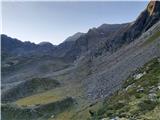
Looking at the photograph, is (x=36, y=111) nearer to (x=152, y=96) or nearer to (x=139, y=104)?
(x=152, y=96)

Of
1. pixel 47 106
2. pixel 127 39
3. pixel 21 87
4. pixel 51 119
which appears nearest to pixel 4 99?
pixel 21 87

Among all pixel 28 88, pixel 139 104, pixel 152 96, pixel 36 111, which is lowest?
pixel 36 111

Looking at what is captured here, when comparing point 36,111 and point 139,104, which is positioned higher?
point 139,104

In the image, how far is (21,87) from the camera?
134 m

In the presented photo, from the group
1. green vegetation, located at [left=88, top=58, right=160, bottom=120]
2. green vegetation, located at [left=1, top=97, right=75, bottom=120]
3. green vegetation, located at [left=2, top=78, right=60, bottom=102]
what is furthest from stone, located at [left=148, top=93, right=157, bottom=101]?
green vegetation, located at [left=2, top=78, right=60, bottom=102]

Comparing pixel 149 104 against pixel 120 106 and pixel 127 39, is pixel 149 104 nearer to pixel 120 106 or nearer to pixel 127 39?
pixel 120 106

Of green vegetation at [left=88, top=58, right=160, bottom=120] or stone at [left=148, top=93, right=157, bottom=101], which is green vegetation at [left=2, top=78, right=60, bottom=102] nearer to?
green vegetation at [left=88, top=58, right=160, bottom=120]

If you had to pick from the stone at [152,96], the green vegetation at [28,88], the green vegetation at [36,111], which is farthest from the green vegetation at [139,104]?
the green vegetation at [28,88]

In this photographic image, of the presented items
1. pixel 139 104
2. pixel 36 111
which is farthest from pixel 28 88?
pixel 139 104

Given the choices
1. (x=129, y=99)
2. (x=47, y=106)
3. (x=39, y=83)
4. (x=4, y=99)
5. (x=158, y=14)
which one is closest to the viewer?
(x=129, y=99)

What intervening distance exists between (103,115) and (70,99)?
175 ft

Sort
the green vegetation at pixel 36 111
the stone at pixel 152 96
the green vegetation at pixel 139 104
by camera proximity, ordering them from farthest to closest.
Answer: the green vegetation at pixel 36 111 < the stone at pixel 152 96 < the green vegetation at pixel 139 104

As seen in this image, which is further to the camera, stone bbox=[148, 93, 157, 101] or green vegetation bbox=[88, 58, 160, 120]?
stone bbox=[148, 93, 157, 101]

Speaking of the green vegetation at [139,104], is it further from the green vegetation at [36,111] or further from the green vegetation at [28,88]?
the green vegetation at [28,88]
